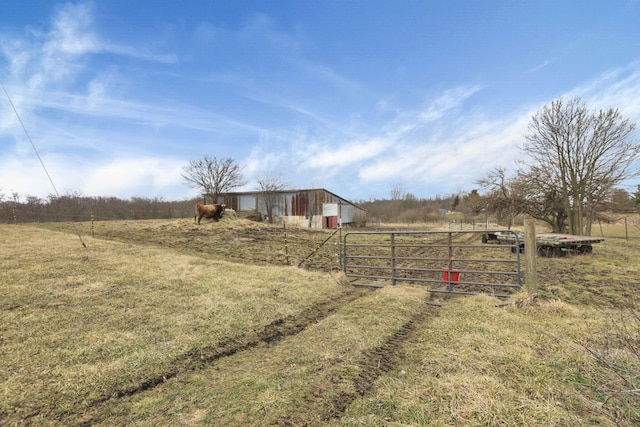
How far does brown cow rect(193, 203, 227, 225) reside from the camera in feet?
71.5

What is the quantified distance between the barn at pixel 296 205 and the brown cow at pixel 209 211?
912 centimetres

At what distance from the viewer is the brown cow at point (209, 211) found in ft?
71.5

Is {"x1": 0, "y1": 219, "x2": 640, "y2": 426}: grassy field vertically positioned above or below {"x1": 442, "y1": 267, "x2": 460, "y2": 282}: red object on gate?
below

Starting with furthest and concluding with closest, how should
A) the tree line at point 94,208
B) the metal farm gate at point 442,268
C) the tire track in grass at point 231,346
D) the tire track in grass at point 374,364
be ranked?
1. the tree line at point 94,208
2. the metal farm gate at point 442,268
3. the tire track in grass at point 231,346
4. the tire track in grass at point 374,364

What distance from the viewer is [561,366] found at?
10.7ft

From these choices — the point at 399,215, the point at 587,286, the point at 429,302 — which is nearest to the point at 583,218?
the point at 587,286

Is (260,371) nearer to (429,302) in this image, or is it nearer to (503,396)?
(503,396)

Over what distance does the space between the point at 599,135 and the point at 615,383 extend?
2463cm

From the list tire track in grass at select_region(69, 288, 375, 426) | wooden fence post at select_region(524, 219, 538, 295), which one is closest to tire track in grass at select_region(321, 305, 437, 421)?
tire track in grass at select_region(69, 288, 375, 426)

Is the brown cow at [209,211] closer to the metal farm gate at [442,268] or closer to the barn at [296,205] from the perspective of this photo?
the barn at [296,205]

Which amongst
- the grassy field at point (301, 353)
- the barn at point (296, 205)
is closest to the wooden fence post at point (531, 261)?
the grassy field at point (301, 353)

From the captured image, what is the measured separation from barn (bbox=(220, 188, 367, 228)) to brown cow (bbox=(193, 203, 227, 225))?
9.12 meters

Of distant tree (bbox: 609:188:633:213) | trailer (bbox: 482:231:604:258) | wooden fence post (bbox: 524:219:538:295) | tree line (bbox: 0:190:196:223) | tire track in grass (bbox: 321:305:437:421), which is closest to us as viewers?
tire track in grass (bbox: 321:305:437:421)

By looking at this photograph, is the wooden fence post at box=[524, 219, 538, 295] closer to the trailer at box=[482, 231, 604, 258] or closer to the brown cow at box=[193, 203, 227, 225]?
the trailer at box=[482, 231, 604, 258]
